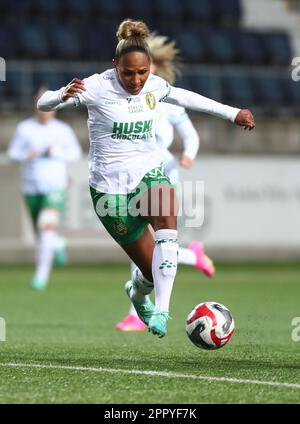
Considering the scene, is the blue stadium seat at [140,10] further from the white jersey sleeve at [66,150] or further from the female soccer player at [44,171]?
the white jersey sleeve at [66,150]

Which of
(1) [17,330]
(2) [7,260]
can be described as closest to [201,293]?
(1) [17,330]

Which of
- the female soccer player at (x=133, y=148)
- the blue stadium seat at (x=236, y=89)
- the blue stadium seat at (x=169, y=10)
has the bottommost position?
the female soccer player at (x=133, y=148)

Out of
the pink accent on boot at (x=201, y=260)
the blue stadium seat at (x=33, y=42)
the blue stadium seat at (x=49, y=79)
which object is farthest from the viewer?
the blue stadium seat at (x=33, y=42)

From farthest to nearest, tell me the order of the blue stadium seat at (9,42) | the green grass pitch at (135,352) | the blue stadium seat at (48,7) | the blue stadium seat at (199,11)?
1. the blue stadium seat at (199,11)
2. the blue stadium seat at (48,7)
3. the blue stadium seat at (9,42)
4. the green grass pitch at (135,352)

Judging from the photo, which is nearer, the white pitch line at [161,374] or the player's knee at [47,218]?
the white pitch line at [161,374]

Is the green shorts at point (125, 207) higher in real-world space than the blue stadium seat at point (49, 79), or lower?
lower

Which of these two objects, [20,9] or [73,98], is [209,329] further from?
[20,9]

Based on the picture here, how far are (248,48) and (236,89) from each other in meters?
2.09

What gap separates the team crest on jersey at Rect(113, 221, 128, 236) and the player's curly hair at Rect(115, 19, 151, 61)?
999mm

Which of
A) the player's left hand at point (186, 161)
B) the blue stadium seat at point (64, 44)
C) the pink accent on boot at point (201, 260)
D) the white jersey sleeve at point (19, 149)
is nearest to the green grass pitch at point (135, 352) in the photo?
the pink accent on boot at point (201, 260)

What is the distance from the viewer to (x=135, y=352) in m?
6.86

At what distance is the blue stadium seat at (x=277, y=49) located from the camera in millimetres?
21078

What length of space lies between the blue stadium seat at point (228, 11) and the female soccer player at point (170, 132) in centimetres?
1301

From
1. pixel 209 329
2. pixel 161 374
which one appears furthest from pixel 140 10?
pixel 161 374
